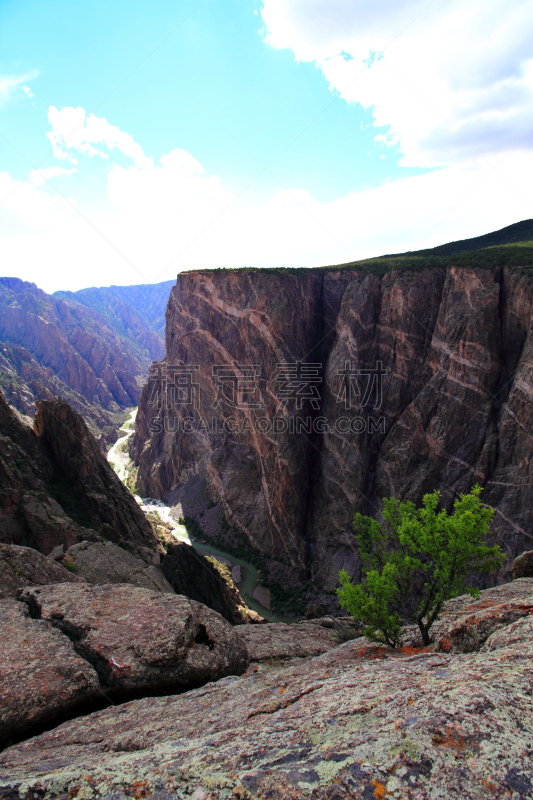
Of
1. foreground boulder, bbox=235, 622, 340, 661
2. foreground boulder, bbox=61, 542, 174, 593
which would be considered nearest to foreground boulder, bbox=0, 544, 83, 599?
foreground boulder, bbox=61, 542, 174, 593

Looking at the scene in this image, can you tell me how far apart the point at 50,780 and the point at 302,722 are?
3.77 m

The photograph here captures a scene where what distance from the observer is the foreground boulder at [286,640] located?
46.5ft

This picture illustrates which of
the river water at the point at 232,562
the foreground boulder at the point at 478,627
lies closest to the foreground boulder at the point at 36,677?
the foreground boulder at the point at 478,627

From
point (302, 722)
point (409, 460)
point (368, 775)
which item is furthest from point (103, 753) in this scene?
point (409, 460)

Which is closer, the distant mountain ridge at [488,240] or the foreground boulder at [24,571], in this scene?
the foreground boulder at [24,571]

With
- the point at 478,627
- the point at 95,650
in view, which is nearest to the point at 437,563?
the point at 478,627

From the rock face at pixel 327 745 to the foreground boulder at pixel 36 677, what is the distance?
1.56 feet

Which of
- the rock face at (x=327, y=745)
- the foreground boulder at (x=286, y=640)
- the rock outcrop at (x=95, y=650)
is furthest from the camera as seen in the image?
the foreground boulder at (x=286, y=640)

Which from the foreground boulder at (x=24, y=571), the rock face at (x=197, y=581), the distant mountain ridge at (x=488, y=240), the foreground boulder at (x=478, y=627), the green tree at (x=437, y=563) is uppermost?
the distant mountain ridge at (x=488, y=240)

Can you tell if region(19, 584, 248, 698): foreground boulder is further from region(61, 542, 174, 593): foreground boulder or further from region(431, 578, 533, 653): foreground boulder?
region(431, 578, 533, 653): foreground boulder

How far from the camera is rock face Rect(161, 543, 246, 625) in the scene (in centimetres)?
2462

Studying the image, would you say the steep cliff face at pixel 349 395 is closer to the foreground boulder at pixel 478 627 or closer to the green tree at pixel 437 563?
the foreground boulder at pixel 478 627

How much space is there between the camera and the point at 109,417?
151 metres

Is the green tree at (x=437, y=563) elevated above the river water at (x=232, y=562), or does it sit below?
above
